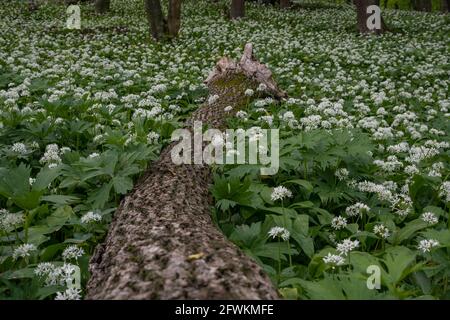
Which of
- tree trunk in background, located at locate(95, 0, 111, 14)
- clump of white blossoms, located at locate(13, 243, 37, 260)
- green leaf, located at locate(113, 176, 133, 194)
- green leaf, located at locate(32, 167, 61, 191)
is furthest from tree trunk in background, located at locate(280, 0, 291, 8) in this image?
clump of white blossoms, located at locate(13, 243, 37, 260)

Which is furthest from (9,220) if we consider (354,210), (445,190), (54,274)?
(445,190)

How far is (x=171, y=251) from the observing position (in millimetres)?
3096

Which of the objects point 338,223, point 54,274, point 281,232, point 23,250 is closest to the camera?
point 54,274

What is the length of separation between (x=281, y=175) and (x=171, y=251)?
2.47 m

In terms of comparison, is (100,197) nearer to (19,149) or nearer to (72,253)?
(72,253)

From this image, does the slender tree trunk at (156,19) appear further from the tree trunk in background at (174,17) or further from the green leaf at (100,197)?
the green leaf at (100,197)

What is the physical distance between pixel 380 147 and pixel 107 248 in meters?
4.04

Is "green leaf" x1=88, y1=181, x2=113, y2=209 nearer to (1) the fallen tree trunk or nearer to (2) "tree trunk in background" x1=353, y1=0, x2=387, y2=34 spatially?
(1) the fallen tree trunk

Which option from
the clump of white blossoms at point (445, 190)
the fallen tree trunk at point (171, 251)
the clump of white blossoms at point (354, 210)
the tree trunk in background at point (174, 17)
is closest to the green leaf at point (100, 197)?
the fallen tree trunk at point (171, 251)

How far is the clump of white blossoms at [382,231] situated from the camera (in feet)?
13.2

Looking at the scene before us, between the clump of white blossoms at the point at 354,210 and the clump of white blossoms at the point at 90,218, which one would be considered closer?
the clump of white blossoms at the point at 90,218

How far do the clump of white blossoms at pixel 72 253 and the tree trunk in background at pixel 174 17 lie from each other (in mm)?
14813

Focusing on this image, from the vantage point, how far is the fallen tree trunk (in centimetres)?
265
